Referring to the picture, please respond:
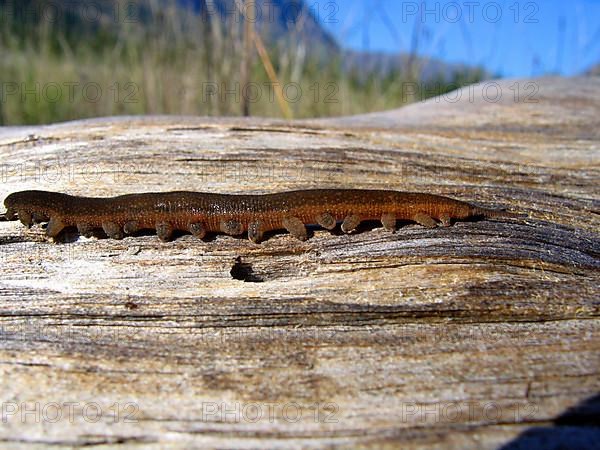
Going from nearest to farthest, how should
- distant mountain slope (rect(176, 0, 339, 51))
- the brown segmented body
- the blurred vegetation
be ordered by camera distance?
the brown segmented body
distant mountain slope (rect(176, 0, 339, 51))
the blurred vegetation

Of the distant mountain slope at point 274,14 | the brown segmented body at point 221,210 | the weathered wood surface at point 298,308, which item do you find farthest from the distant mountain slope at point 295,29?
the brown segmented body at point 221,210

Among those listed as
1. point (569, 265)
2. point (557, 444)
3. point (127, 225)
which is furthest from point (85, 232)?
point (569, 265)

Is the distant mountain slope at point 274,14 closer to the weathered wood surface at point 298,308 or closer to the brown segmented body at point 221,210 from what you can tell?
the weathered wood surface at point 298,308

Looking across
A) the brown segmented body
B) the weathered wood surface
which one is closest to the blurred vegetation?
the weathered wood surface

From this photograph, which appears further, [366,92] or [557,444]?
[366,92]

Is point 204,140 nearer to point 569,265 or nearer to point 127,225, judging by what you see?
point 127,225

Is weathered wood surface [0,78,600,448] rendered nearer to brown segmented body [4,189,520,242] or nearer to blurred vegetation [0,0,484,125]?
brown segmented body [4,189,520,242]

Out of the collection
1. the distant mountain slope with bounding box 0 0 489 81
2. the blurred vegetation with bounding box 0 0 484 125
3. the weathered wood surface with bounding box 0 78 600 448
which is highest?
the distant mountain slope with bounding box 0 0 489 81
